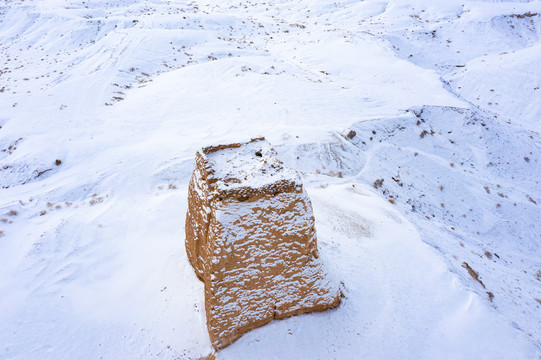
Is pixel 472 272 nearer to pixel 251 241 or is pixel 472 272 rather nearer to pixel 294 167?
pixel 294 167

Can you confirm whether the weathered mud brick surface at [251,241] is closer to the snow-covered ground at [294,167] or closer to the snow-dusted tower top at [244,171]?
the snow-dusted tower top at [244,171]

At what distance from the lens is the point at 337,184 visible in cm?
1144

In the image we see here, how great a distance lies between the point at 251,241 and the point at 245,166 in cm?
138

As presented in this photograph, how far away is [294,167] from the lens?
12.1m

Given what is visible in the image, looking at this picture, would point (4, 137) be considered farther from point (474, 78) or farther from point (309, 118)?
A: point (474, 78)

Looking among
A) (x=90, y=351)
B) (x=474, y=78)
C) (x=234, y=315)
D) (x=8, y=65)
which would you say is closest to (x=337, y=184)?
(x=234, y=315)

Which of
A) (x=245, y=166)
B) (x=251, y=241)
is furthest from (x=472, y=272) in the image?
(x=245, y=166)

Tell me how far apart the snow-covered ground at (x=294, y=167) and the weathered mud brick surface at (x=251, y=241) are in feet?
1.45

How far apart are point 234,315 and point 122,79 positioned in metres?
18.9

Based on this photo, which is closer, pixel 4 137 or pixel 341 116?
pixel 4 137

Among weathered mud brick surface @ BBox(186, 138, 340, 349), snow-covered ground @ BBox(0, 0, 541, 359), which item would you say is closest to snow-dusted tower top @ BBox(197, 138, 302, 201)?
weathered mud brick surface @ BBox(186, 138, 340, 349)

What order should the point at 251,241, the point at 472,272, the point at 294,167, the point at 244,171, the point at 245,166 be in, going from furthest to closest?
the point at 294,167, the point at 472,272, the point at 245,166, the point at 244,171, the point at 251,241

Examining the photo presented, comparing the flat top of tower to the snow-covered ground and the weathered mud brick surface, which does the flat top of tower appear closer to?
the weathered mud brick surface

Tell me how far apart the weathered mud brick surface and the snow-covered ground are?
0.44 metres
